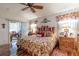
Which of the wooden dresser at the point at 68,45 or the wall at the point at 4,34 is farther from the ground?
the wall at the point at 4,34

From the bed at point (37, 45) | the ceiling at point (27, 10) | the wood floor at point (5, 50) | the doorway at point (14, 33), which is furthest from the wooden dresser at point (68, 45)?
the wood floor at point (5, 50)

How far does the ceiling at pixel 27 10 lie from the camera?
2436 mm

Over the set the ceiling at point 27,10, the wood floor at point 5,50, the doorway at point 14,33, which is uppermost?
the ceiling at point 27,10

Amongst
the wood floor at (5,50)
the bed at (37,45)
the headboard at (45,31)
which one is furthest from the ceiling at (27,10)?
the wood floor at (5,50)

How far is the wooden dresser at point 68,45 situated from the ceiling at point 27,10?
0.52 m

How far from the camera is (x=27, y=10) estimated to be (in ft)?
8.03

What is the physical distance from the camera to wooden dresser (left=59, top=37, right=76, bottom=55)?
7.98ft

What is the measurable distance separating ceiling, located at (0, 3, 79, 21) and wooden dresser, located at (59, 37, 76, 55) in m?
0.52

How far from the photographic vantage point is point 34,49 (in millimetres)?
2486

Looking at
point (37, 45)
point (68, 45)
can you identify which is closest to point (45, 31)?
point (37, 45)

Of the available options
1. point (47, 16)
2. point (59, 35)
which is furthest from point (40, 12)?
point (59, 35)

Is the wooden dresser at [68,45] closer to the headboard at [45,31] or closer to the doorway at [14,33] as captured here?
the headboard at [45,31]

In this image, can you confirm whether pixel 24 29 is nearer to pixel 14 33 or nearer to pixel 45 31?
pixel 14 33

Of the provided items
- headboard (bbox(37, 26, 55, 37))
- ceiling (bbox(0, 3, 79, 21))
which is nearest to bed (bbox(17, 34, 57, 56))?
headboard (bbox(37, 26, 55, 37))
